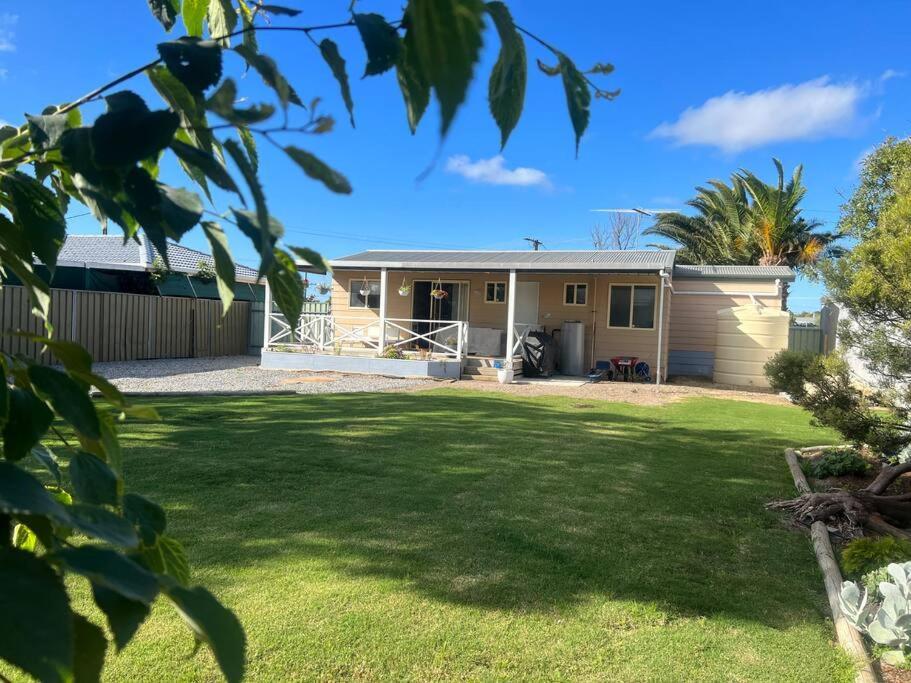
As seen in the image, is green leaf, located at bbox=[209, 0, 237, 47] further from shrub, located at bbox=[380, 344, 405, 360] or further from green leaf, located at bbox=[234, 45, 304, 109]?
shrub, located at bbox=[380, 344, 405, 360]

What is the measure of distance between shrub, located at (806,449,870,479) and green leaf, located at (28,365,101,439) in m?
7.03

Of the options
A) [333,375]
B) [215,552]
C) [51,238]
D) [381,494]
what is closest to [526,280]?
[333,375]

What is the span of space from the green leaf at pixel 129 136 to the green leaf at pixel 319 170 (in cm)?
10

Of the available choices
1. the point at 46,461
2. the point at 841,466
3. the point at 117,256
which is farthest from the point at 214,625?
the point at 117,256

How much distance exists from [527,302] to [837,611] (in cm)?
1541

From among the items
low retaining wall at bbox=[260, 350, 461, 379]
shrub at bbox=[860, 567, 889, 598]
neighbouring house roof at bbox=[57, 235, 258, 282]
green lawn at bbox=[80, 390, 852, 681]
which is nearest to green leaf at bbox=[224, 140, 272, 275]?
green lawn at bbox=[80, 390, 852, 681]

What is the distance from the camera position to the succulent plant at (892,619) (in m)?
2.68

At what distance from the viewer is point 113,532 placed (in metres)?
0.52

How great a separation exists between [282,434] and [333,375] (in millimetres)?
8070

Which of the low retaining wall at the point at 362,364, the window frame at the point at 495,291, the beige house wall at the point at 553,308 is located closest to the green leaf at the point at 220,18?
the low retaining wall at the point at 362,364

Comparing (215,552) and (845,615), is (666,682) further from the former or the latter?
(215,552)

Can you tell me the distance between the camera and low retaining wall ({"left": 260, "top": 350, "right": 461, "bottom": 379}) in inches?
602

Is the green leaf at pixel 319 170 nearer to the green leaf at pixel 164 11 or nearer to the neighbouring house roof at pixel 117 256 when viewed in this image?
the green leaf at pixel 164 11

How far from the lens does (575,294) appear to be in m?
18.0
